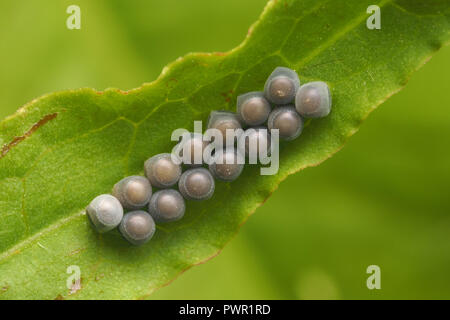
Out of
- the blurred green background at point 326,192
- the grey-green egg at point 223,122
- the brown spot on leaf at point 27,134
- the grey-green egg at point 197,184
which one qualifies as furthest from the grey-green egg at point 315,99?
the brown spot on leaf at point 27,134

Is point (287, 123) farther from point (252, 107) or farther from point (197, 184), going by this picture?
point (197, 184)

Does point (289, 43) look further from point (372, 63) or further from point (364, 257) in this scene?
point (364, 257)

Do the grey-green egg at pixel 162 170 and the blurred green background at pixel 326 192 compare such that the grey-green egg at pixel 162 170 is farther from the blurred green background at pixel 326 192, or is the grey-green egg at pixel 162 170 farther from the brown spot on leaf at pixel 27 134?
the blurred green background at pixel 326 192

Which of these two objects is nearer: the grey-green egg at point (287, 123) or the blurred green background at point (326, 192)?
the grey-green egg at point (287, 123)

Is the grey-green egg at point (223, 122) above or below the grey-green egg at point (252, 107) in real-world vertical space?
below

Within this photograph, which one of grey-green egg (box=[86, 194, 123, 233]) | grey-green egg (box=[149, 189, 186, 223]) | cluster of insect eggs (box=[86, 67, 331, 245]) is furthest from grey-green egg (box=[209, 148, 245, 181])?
grey-green egg (box=[86, 194, 123, 233])
